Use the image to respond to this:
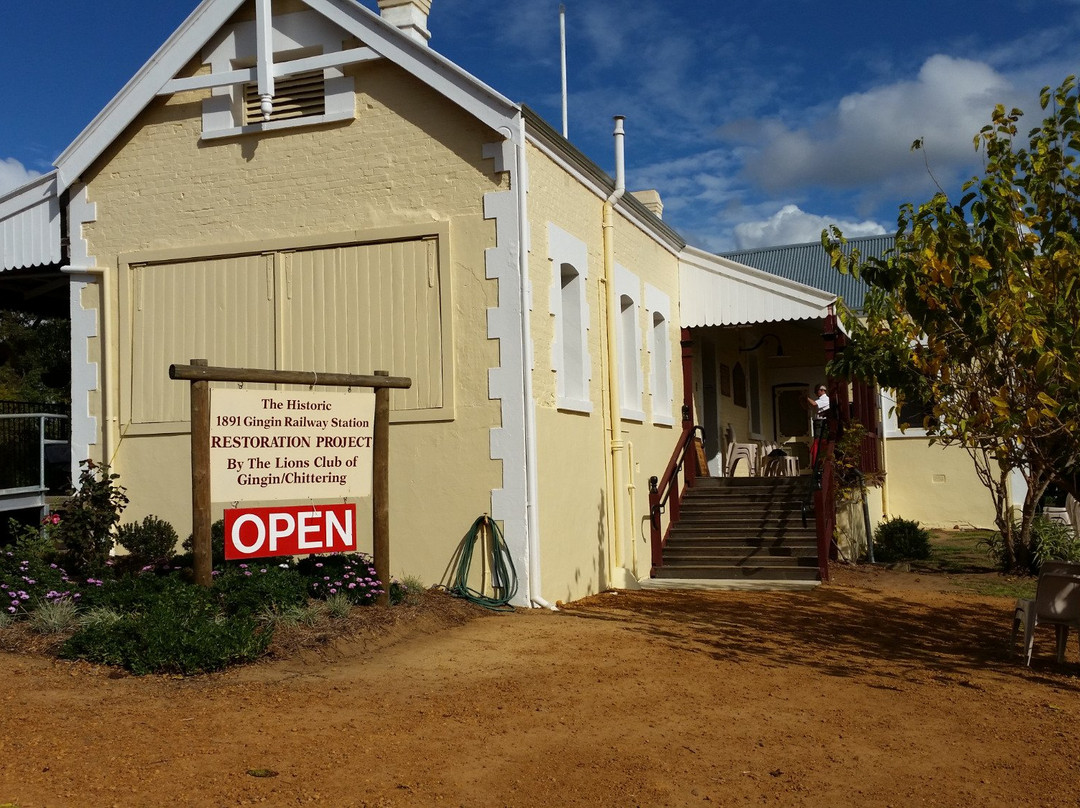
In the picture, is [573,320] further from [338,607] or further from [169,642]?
[169,642]

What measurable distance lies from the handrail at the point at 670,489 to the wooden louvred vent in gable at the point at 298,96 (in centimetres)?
614

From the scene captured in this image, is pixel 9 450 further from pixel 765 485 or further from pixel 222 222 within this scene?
pixel 765 485

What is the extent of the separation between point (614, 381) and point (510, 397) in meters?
2.89

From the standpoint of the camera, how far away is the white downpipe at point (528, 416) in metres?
11.2

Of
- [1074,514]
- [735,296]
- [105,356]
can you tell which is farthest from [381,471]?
[1074,514]

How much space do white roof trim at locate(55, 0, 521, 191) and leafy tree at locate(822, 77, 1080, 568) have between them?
4014 mm

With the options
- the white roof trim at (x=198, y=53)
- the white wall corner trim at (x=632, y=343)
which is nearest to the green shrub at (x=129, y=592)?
the white roof trim at (x=198, y=53)

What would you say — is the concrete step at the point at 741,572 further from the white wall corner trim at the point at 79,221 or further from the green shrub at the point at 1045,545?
the white wall corner trim at the point at 79,221

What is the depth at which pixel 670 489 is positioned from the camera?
15.5 metres

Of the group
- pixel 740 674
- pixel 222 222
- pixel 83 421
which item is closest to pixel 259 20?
pixel 222 222

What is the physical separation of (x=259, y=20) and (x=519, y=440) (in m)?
5.27

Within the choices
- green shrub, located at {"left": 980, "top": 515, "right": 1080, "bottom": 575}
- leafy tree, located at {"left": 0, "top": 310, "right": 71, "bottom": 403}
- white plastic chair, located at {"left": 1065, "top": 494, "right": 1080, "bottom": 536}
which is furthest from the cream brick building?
leafy tree, located at {"left": 0, "top": 310, "right": 71, "bottom": 403}

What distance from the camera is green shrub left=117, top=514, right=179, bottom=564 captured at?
11430mm

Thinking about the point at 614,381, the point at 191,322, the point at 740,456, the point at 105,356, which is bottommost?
the point at 740,456
